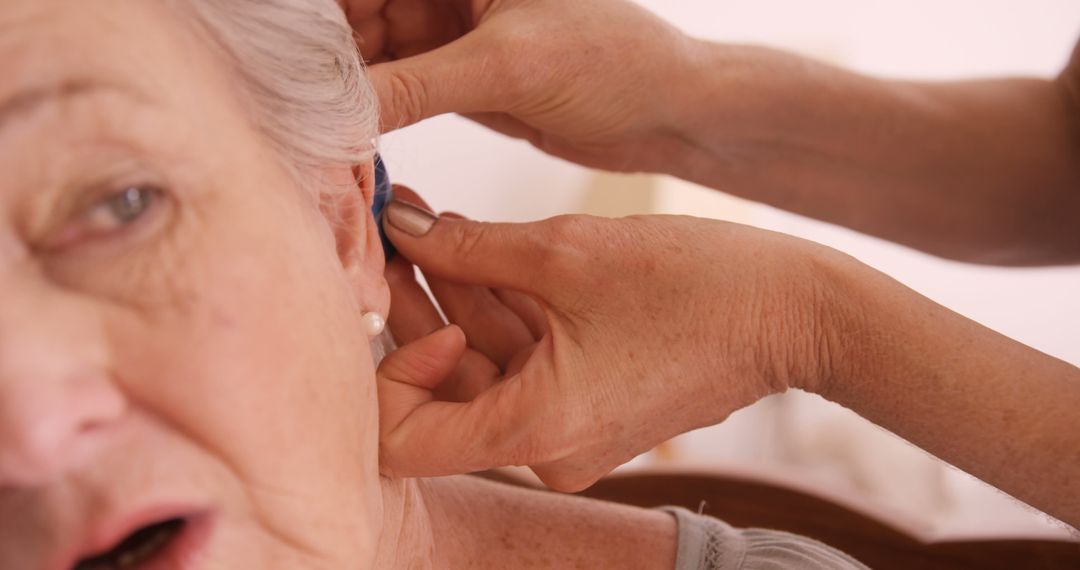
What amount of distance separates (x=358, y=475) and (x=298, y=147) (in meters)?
0.33

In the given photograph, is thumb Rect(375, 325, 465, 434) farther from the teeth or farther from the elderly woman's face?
the teeth

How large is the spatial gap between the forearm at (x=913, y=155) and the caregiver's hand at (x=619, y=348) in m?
0.49

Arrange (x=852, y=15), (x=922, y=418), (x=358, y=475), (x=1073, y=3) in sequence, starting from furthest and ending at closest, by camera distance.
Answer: (x=852, y=15)
(x=1073, y=3)
(x=922, y=418)
(x=358, y=475)

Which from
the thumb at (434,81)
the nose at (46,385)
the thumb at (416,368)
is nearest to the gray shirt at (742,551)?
the thumb at (416,368)

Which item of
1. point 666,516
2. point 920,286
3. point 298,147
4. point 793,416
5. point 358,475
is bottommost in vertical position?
point 793,416

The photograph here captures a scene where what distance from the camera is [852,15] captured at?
3.11 m

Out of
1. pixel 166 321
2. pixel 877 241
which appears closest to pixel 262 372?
pixel 166 321

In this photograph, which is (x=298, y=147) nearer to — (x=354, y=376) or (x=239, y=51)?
(x=239, y=51)

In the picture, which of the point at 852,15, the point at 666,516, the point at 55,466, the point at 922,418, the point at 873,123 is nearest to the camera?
the point at 55,466

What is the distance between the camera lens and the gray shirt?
3.80 ft

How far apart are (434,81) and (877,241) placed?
90.3 inches

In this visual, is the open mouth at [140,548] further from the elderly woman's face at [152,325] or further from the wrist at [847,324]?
the wrist at [847,324]

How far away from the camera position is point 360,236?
98 centimetres

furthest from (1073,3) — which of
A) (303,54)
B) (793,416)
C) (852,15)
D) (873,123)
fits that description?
(303,54)
